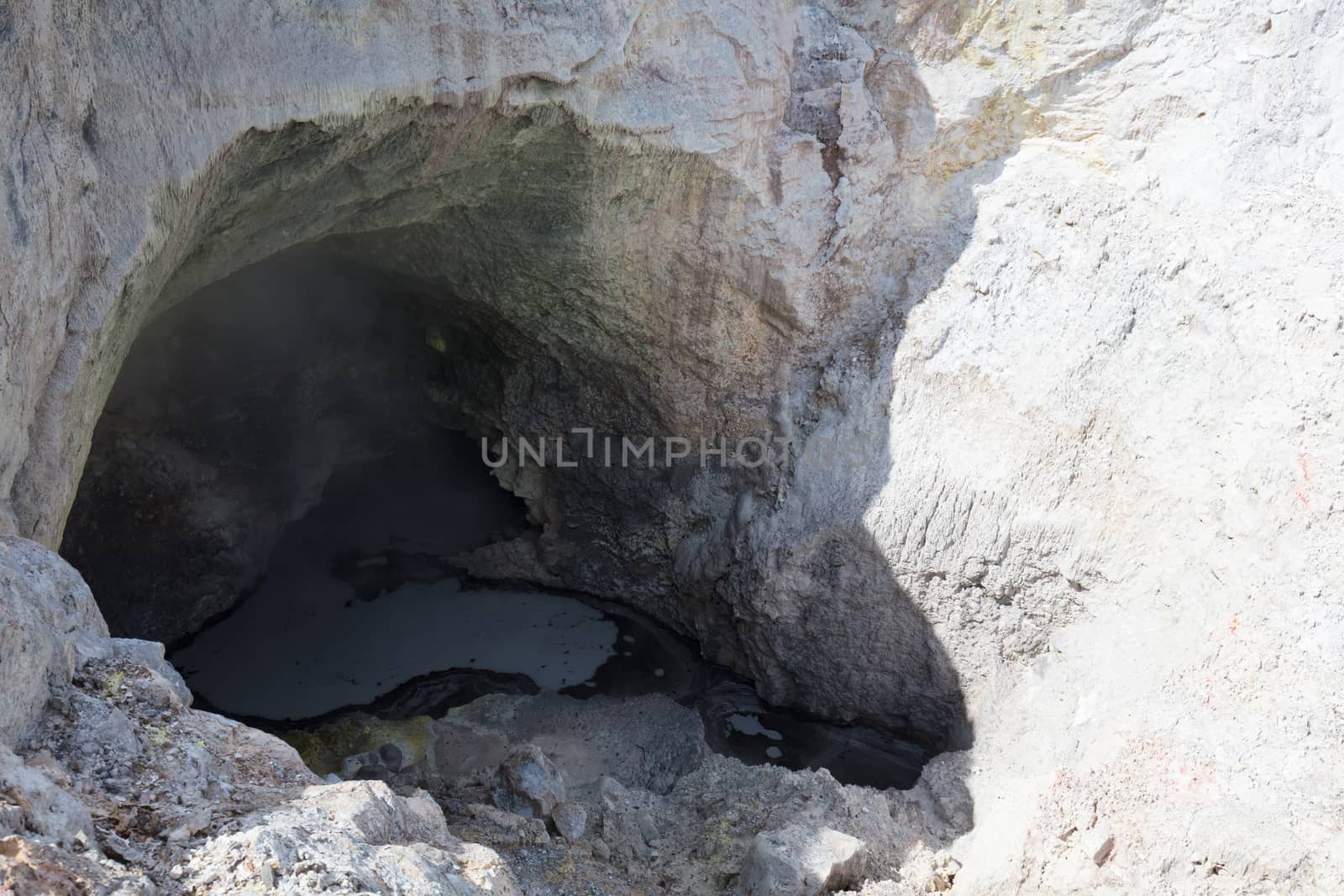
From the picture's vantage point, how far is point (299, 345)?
5742mm

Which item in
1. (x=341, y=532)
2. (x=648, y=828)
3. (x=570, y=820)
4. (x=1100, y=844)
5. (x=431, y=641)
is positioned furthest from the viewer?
(x=341, y=532)

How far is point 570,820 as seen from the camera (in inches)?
143

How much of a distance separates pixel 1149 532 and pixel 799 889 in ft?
5.70

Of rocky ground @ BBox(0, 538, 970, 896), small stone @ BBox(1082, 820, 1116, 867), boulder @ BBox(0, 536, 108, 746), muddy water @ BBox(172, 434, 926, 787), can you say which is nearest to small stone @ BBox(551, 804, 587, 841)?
rocky ground @ BBox(0, 538, 970, 896)

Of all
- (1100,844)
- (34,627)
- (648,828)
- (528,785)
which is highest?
(34,627)

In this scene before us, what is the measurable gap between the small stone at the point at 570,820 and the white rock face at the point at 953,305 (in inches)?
52.4

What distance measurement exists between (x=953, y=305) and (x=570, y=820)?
100 inches

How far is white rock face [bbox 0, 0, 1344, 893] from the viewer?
2902 millimetres

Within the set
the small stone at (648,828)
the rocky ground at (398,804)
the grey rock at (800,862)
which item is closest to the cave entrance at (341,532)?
the rocky ground at (398,804)

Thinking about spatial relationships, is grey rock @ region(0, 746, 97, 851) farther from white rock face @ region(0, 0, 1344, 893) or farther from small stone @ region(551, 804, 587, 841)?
small stone @ region(551, 804, 587, 841)

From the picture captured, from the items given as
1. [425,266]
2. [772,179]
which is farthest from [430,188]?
[772,179]

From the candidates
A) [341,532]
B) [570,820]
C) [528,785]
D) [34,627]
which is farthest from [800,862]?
[341,532]

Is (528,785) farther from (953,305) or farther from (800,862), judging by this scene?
(953,305)

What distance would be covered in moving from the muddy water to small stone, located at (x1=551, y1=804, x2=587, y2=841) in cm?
124
